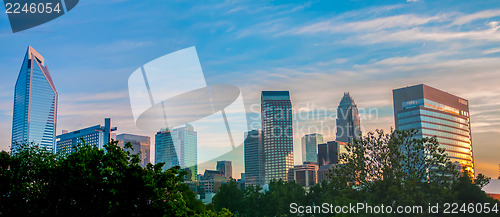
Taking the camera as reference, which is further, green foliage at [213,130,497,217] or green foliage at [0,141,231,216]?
green foliage at [213,130,497,217]

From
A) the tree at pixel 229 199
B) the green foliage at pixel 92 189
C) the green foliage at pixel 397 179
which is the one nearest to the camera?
the green foliage at pixel 92 189

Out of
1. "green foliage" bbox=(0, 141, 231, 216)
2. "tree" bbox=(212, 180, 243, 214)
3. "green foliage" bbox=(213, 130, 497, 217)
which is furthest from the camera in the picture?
"tree" bbox=(212, 180, 243, 214)

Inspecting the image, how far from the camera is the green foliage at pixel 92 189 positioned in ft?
87.9

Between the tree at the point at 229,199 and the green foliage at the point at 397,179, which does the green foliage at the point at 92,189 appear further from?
the tree at the point at 229,199

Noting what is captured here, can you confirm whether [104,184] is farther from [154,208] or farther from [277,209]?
[277,209]

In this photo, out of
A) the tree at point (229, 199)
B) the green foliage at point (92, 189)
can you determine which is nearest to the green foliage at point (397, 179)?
the tree at point (229, 199)

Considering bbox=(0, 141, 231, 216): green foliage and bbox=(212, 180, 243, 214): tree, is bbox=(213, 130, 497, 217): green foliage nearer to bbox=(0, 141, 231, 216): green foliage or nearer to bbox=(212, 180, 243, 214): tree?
bbox=(212, 180, 243, 214): tree

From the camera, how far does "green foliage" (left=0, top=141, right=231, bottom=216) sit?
26.8 meters

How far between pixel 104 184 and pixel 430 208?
111 feet

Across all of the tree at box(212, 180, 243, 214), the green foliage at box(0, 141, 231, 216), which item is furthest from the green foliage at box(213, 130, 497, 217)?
the green foliage at box(0, 141, 231, 216)

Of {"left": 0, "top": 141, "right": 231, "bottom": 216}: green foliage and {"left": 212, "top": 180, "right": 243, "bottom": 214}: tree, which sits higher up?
{"left": 0, "top": 141, "right": 231, "bottom": 216}: green foliage

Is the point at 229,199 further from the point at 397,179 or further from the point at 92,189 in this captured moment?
the point at 92,189

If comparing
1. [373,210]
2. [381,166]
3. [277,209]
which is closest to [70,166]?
[373,210]

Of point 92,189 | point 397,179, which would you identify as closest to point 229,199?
point 397,179
